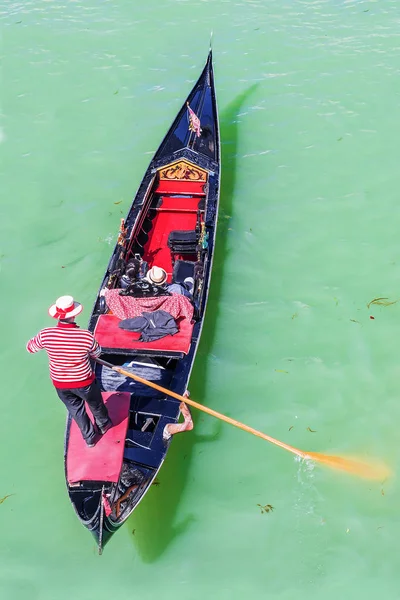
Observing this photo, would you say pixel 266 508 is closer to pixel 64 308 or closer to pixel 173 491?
pixel 173 491

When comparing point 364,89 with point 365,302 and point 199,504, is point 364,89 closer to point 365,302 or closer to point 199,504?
point 365,302

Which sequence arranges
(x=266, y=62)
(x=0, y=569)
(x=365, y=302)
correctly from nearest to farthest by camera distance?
(x=0, y=569) → (x=365, y=302) → (x=266, y=62)

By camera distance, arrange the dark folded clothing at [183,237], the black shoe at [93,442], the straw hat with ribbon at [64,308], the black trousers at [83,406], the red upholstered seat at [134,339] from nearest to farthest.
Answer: the straw hat with ribbon at [64,308]
the black trousers at [83,406]
the black shoe at [93,442]
the red upholstered seat at [134,339]
the dark folded clothing at [183,237]

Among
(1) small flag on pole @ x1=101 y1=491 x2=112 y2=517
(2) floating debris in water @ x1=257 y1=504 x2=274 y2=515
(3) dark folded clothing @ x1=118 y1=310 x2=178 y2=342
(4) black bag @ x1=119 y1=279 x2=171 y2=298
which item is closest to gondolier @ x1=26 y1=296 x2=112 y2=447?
(1) small flag on pole @ x1=101 y1=491 x2=112 y2=517

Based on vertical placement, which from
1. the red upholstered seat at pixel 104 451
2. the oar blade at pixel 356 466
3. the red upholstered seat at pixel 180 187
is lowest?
the oar blade at pixel 356 466

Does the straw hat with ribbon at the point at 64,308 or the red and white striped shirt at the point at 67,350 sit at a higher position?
the straw hat with ribbon at the point at 64,308

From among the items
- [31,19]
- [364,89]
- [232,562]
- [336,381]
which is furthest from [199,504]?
[31,19]

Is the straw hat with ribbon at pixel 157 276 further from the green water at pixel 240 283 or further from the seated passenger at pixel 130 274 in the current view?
the green water at pixel 240 283

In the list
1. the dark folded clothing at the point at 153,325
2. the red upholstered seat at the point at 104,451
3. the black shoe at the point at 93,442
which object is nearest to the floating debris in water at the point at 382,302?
the dark folded clothing at the point at 153,325
